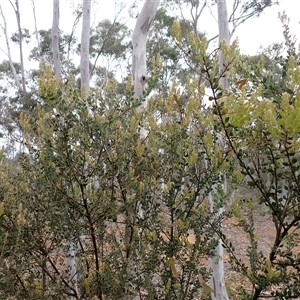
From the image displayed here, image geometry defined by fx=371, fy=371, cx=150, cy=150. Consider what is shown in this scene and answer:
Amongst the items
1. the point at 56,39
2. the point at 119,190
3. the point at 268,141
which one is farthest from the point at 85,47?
the point at 268,141

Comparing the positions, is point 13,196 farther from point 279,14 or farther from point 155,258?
point 279,14

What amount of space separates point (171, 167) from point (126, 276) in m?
0.57

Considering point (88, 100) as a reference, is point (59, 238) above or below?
below

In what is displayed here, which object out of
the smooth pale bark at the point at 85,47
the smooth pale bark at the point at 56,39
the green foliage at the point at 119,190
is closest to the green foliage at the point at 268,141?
the green foliage at the point at 119,190

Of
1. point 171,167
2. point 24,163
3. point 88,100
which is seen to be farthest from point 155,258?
point 24,163

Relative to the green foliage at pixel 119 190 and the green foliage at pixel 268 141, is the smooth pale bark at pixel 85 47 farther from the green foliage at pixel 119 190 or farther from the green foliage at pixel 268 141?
the green foliage at pixel 268 141

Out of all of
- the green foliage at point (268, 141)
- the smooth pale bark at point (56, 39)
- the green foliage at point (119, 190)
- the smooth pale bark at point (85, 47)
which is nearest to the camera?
the green foliage at point (268, 141)

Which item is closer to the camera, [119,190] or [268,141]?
[268,141]

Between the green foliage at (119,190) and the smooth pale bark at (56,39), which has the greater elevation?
the smooth pale bark at (56,39)

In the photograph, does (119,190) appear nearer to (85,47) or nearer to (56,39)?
(56,39)

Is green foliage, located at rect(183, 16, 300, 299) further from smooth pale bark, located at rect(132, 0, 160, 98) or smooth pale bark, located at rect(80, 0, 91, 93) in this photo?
smooth pale bark, located at rect(80, 0, 91, 93)

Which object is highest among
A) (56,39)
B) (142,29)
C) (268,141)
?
(56,39)

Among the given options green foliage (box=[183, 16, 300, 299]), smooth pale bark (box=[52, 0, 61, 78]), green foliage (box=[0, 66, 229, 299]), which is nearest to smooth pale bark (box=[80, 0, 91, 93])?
→ smooth pale bark (box=[52, 0, 61, 78])

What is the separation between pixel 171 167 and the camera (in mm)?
1801
